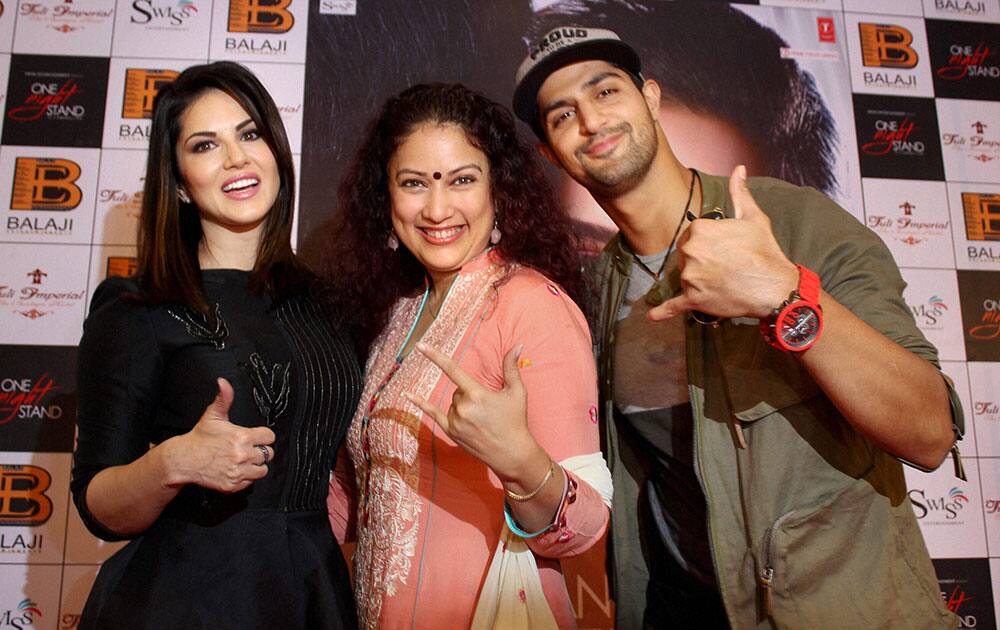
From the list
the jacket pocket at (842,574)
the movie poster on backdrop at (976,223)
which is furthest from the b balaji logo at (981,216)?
the jacket pocket at (842,574)

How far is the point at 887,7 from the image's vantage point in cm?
283

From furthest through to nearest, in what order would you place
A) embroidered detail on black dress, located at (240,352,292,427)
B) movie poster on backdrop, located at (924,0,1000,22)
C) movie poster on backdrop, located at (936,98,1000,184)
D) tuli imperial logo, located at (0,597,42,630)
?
movie poster on backdrop, located at (924,0,1000,22)
movie poster on backdrop, located at (936,98,1000,184)
tuli imperial logo, located at (0,597,42,630)
embroidered detail on black dress, located at (240,352,292,427)

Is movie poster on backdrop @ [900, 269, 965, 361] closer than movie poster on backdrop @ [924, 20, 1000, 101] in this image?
Yes

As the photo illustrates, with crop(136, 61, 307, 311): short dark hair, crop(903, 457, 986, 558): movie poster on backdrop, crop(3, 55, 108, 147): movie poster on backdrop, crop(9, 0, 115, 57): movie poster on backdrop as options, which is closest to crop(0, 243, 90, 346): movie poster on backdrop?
crop(3, 55, 108, 147): movie poster on backdrop

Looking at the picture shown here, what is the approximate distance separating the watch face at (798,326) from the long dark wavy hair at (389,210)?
0.62m

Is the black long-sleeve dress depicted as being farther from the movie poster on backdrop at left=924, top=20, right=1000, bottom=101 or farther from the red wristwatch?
the movie poster on backdrop at left=924, top=20, right=1000, bottom=101

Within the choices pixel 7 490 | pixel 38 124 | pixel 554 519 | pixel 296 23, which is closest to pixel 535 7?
pixel 296 23

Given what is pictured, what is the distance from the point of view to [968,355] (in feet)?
8.62

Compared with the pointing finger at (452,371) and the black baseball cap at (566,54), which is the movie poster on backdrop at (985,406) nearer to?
the black baseball cap at (566,54)

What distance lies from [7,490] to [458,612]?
1.81 meters

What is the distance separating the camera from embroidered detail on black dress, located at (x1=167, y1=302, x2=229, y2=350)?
1.49 m

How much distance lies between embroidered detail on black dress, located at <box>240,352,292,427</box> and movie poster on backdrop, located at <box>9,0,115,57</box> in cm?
174

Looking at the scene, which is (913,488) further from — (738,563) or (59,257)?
(59,257)

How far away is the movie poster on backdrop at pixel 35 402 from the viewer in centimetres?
234
